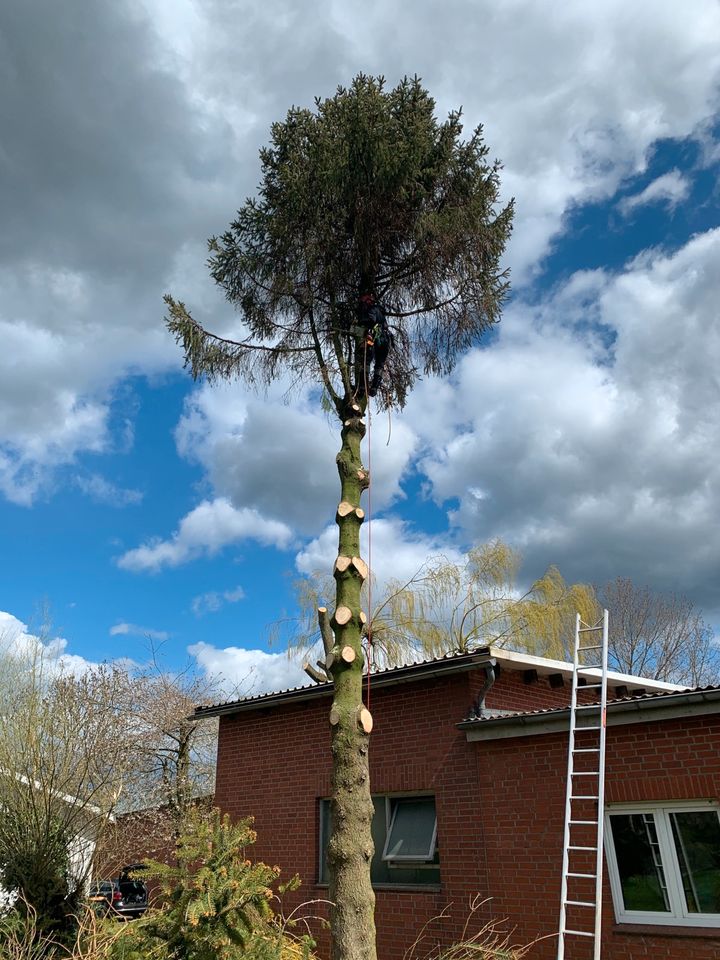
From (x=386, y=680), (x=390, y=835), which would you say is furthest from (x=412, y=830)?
(x=386, y=680)

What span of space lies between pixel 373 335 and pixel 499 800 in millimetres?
5806

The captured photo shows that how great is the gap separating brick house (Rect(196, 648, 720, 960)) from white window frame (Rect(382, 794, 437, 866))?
2 centimetres

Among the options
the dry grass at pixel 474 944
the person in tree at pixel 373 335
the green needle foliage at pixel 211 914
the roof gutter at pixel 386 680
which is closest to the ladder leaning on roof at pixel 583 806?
the dry grass at pixel 474 944

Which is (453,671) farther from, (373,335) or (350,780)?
(373,335)

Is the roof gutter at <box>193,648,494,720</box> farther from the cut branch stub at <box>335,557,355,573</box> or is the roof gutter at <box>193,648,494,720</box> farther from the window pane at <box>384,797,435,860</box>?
the cut branch stub at <box>335,557,355,573</box>

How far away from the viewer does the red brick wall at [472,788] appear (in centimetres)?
734

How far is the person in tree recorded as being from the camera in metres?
9.13

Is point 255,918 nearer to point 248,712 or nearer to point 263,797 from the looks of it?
point 263,797

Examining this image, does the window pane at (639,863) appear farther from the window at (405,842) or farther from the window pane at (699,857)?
the window at (405,842)

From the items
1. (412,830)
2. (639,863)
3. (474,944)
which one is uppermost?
(639,863)

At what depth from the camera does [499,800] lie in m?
8.54

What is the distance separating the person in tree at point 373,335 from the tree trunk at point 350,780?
6.92 feet

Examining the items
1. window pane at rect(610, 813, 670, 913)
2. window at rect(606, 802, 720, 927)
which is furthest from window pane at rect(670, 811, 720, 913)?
window pane at rect(610, 813, 670, 913)

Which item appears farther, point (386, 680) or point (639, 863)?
point (386, 680)
